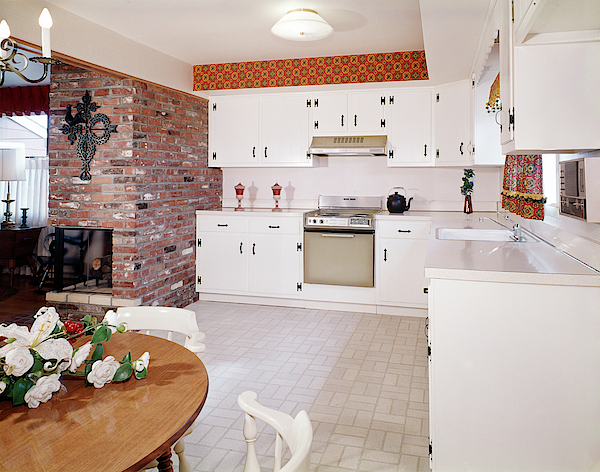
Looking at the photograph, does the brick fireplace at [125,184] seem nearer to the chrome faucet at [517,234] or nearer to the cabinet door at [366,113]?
the cabinet door at [366,113]

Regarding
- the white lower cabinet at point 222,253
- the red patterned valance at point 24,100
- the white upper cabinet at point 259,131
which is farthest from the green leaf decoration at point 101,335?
the red patterned valance at point 24,100

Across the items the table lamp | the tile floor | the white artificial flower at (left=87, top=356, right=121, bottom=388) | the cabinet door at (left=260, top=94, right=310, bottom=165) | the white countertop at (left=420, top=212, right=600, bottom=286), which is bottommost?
the tile floor

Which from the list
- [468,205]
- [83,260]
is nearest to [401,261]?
[468,205]

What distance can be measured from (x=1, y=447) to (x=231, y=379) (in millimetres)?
2140

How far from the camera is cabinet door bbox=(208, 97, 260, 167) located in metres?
5.23

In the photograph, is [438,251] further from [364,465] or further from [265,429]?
[265,429]

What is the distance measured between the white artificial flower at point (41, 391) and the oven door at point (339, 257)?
3583 millimetres

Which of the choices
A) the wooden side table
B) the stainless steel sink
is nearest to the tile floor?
the stainless steel sink

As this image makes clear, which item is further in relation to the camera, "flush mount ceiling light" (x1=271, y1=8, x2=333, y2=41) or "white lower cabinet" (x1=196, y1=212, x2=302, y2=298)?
"white lower cabinet" (x1=196, y1=212, x2=302, y2=298)

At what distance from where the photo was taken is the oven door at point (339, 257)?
461 cm

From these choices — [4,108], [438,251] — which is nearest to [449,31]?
[438,251]

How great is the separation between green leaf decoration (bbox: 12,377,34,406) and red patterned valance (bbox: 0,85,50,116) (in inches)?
222

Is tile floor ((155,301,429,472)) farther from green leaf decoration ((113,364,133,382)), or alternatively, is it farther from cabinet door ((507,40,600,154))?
cabinet door ((507,40,600,154))

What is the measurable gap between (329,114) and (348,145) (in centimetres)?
44
